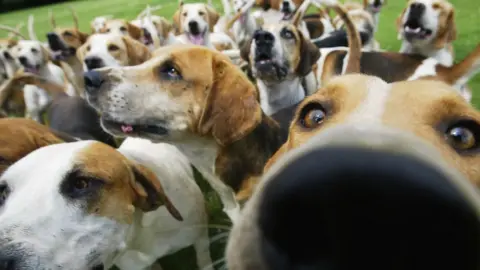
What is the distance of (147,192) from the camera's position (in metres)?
2.39

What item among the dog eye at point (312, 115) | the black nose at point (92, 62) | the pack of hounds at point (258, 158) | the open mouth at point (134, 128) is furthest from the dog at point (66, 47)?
the dog eye at point (312, 115)

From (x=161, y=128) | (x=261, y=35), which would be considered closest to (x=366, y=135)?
(x=161, y=128)

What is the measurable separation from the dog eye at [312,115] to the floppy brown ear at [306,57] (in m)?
2.76

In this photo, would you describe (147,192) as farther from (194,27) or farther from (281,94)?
(194,27)

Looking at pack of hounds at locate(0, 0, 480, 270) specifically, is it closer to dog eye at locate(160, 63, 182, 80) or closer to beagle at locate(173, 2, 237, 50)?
dog eye at locate(160, 63, 182, 80)

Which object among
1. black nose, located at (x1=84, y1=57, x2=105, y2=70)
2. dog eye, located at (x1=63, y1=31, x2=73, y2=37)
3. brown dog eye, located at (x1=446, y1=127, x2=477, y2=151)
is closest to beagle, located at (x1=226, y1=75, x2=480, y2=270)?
brown dog eye, located at (x1=446, y1=127, x2=477, y2=151)

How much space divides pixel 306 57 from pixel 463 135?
312 centimetres

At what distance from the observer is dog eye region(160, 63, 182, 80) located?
2.89 metres

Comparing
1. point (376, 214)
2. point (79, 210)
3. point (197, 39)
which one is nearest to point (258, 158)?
point (79, 210)

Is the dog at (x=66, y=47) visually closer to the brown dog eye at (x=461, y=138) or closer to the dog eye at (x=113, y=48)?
the dog eye at (x=113, y=48)

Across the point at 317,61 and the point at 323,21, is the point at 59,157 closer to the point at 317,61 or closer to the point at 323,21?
the point at 317,61

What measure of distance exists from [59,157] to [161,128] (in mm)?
804

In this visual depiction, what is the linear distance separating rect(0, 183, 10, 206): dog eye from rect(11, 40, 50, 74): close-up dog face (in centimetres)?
467

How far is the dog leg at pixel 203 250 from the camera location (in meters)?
2.89
